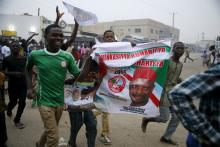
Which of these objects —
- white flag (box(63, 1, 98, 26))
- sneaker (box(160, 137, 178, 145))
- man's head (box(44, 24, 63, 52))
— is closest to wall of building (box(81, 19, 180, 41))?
sneaker (box(160, 137, 178, 145))

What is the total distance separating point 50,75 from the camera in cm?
413

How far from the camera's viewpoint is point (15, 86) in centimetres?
671

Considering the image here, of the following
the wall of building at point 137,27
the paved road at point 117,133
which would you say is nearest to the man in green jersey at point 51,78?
the paved road at point 117,133

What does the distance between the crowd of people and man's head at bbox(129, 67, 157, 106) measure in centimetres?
2

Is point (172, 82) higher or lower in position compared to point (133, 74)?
lower

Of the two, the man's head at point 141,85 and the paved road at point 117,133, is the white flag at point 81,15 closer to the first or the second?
the man's head at point 141,85

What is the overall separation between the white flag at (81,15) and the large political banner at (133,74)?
536 millimetres

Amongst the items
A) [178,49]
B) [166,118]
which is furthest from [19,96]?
[178,49]

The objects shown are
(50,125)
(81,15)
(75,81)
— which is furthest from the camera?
(81,15)

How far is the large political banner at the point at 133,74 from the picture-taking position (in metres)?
4.85

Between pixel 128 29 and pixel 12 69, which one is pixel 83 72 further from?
pixel 128 29

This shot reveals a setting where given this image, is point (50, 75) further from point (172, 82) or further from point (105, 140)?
point (172, 82)

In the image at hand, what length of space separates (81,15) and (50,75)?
146cm

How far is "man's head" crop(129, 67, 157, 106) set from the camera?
15.9 feet
